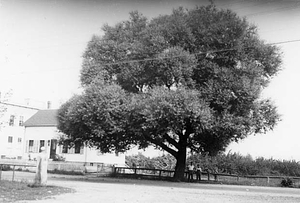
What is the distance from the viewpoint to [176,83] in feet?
95.6

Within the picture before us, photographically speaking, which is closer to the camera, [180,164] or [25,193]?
[25,193]

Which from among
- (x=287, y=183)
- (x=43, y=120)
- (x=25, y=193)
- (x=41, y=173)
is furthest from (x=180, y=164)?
(x=43, y=120)

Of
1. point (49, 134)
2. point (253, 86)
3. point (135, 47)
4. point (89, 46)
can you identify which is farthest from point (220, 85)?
point (49, 134)

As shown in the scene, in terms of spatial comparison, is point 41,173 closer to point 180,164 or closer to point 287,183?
point 180,164

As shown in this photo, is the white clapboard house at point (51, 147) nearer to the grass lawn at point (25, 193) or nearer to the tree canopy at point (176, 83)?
the tree canopy at point (176, 83)

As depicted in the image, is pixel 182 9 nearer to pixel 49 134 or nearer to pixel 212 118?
pixel 212 118

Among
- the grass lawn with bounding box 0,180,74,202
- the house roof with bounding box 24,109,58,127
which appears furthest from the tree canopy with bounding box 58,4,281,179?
the house roof with bounding box 24,109,58,127

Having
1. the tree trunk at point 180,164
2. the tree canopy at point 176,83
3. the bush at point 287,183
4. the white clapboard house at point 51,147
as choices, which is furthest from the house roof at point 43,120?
the bush at point 287,183

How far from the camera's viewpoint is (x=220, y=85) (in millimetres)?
28250

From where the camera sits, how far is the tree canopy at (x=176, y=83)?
27.0m

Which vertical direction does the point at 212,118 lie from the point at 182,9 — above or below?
below

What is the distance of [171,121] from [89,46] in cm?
1100

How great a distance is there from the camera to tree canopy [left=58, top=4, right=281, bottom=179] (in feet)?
88.5

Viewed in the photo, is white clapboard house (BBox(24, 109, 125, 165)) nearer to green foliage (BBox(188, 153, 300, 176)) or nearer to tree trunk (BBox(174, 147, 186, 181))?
green foliage (BBox(188, 153, 300, 176))
